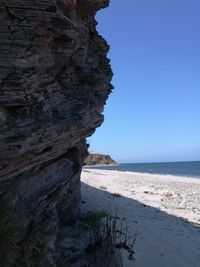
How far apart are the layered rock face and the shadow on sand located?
305cm

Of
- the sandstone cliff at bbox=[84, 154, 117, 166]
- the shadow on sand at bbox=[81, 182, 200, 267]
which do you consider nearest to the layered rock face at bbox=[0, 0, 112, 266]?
the shadow on sand at bbox=[81, 182, 200, 267]

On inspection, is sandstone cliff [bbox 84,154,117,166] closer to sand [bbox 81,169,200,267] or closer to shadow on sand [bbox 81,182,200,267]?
sand [bbox 81,169,200,267]

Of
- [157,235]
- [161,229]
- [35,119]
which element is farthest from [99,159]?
[35,119]

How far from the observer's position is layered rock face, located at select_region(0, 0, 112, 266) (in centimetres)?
767

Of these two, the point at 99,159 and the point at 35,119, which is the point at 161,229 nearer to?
the point at 35,119

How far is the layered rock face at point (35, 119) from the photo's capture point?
25.2ft

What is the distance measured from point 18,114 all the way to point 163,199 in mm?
17186

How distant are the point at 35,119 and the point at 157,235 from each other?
7.16 meters

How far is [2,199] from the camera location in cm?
752

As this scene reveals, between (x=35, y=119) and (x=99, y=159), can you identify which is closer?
(x=35, y=119)

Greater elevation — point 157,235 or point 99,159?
point 99,159

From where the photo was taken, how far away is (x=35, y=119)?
28.0ft

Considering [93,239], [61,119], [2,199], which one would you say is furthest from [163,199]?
[2,199]

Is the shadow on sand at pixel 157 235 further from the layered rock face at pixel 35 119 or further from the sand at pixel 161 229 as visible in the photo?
the layered rock face at pixel 35 119
